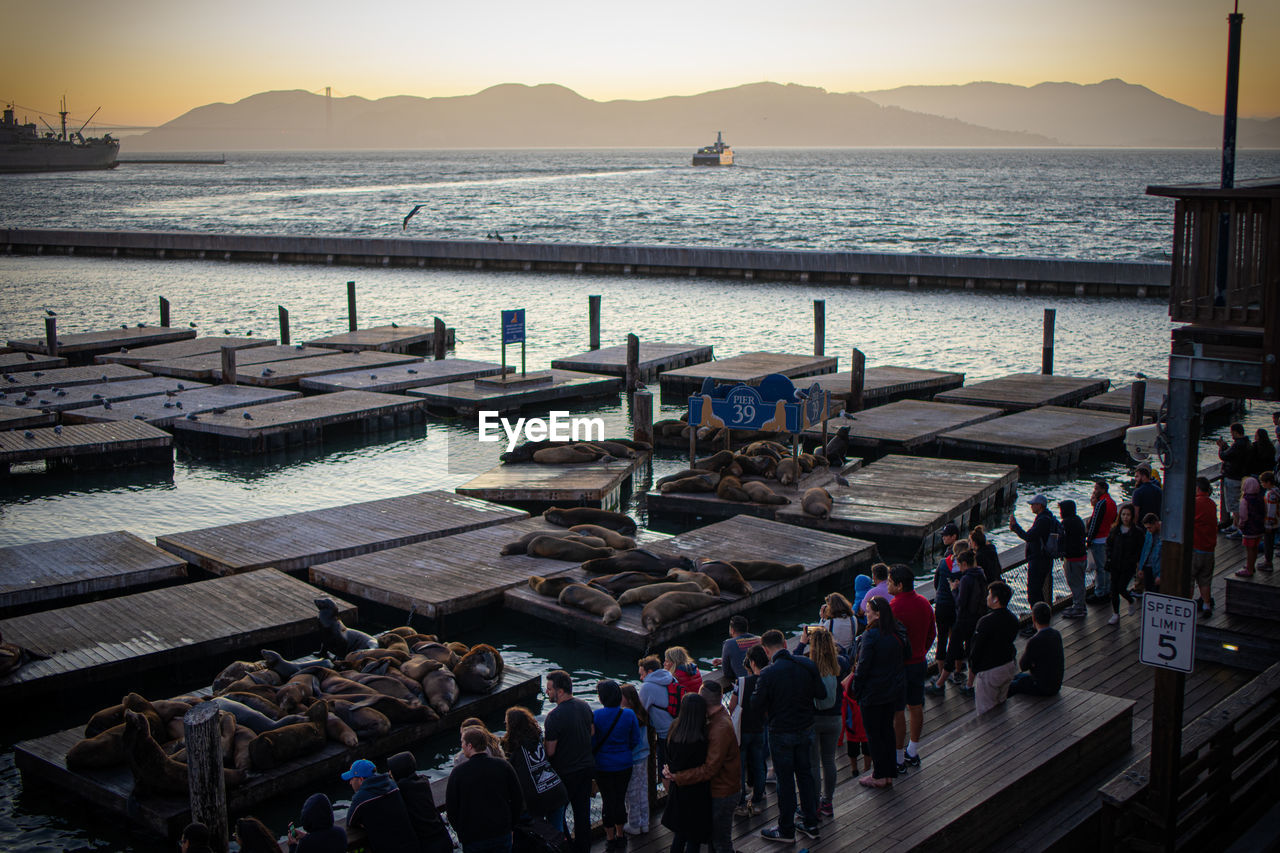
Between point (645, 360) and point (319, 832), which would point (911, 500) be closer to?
point (319, 832)

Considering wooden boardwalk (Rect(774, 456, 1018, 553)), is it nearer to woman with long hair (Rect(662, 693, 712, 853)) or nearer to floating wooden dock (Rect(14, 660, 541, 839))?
floating wooden dock (Rect(14, 660, 541, 839))

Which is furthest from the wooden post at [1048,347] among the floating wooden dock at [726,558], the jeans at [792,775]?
the jeans at [792,775]

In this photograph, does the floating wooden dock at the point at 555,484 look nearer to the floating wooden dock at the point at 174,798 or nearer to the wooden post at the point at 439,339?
the floating wooden dock at the point at 174,798

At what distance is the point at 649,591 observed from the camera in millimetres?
12875

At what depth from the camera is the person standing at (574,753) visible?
720cm

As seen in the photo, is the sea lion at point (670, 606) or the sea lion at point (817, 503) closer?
the sea lion at point (670, 606)

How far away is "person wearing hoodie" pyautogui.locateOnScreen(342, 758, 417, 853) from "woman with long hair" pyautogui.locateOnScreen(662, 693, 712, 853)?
1.56m

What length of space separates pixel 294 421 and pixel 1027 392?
49.7ft

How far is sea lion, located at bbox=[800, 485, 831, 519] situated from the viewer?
16.4 meters

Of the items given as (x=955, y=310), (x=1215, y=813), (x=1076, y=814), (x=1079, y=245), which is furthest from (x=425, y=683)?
(x=1079, y=245)

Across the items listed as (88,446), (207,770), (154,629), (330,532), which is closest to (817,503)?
(330,532)

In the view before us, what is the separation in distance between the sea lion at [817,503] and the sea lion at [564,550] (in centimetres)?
339

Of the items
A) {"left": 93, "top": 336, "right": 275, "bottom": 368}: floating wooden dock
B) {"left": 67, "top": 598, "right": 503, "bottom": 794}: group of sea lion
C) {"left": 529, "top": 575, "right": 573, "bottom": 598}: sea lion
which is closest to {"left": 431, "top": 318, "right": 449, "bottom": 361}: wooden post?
{"left": 93, "top": 336, "right": 275, "bottom": 368}: floating wooden dock

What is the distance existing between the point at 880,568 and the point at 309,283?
43914 mm
